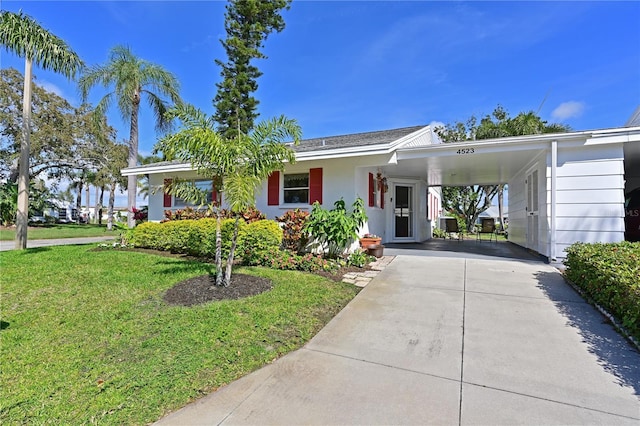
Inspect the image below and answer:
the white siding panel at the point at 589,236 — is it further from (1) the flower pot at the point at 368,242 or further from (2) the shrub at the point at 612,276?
(1) the flower pot at the point at 368,242

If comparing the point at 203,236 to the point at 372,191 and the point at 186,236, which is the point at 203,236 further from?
the point at 372,191

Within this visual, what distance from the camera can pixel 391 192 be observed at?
424 inches

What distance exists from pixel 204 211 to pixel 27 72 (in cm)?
591

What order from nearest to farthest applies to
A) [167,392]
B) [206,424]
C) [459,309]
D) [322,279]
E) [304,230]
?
[206,424] < [167,392] < [459,309] < [322,279] < [304,230]

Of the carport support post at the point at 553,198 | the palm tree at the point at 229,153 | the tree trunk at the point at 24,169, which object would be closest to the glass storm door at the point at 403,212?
the carport support post at the point at 553,198

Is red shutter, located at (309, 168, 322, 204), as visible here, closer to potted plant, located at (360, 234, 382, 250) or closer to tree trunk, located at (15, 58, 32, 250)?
potted plant, located at (360, 234, 382, 250)

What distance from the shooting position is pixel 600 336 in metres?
3.10

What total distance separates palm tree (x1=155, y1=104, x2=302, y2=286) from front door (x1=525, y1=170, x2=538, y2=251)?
7.00m

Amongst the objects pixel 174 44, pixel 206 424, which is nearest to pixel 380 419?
pixel 206 424

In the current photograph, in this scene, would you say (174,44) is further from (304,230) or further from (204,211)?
(304,230)

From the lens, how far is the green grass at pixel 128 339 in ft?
7.17

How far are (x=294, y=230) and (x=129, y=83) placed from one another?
11210 millimetres

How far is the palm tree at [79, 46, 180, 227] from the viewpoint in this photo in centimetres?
1269

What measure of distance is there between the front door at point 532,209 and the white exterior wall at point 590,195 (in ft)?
4.65
